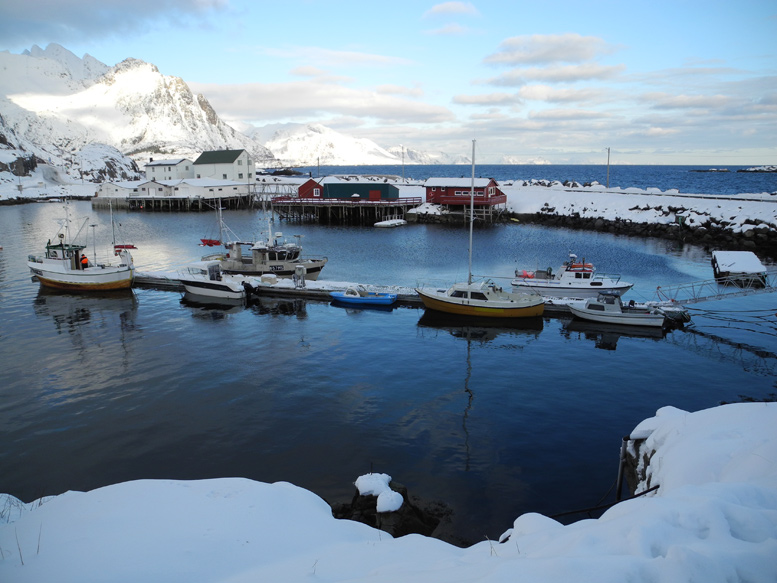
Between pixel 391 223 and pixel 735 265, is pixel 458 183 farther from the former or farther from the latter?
pixel 735 265

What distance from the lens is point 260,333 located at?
29656 millimetres

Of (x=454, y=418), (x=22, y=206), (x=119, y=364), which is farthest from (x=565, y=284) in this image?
(x=22, y=206)

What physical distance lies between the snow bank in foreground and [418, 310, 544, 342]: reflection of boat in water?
55.4 feet

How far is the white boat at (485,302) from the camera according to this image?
31.5m

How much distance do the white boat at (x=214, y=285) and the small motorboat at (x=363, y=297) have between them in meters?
7.08

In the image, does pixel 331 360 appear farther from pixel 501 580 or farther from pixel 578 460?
pixel 501 580

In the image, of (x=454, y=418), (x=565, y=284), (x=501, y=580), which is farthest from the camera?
(x=565, y=284)

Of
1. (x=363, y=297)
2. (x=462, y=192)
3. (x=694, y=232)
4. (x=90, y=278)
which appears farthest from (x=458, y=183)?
(x=90, y=278)

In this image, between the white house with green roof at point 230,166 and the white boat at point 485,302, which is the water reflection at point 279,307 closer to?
the white boat at point 485,302

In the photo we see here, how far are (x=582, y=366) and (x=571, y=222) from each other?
5704 cm

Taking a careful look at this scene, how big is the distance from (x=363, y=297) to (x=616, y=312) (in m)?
15.6

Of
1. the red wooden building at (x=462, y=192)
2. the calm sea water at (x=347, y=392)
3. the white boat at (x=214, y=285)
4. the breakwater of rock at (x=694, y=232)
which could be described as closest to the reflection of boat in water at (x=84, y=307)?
the calm sea water at (x=347, y=392)

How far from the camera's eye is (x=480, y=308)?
32062 mm

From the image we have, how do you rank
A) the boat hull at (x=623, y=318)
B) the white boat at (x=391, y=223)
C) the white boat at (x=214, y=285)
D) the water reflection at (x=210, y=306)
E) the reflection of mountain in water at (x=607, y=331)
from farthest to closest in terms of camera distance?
the white boat at (x=391, y=223), the white boat at (x=214, y=285), the water reflection at (x=210, y=306), the boat hull at (x=623, y=318), the reflection of mountain in water at (x=607, y=331)
